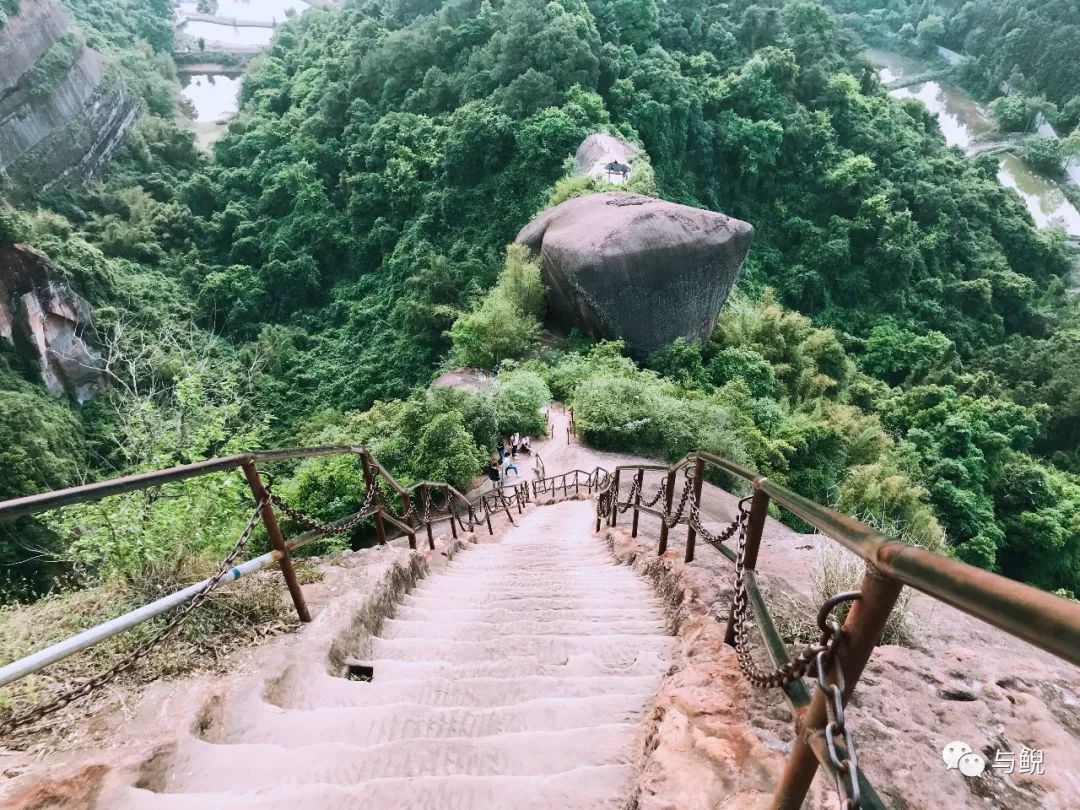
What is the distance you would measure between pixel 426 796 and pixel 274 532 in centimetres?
162

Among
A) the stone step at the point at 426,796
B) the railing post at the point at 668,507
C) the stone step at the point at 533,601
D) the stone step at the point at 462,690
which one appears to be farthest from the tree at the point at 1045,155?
the stone step at the point at 426,796

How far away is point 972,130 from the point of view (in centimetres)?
4144

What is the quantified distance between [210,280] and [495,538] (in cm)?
2457

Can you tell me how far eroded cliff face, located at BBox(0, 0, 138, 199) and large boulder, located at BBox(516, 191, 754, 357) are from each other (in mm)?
24911

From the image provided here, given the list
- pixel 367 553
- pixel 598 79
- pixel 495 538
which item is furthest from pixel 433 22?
pixel 367 553

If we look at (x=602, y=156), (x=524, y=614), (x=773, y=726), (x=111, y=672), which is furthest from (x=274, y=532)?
(x=602, y=156)

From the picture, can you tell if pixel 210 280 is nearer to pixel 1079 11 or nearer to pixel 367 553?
pixel 367 553

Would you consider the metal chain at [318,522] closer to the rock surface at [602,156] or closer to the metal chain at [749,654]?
the metal chain at [749,654]

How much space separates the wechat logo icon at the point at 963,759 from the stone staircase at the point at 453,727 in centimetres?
105

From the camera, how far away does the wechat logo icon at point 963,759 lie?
1.88 m

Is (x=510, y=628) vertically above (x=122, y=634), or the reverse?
(x=122, y=634)

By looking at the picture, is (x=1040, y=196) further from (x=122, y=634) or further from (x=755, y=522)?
(x=122, y=634)

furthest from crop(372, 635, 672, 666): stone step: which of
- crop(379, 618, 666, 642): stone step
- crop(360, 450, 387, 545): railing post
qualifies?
crop(360, 450, 387, 545): railing post

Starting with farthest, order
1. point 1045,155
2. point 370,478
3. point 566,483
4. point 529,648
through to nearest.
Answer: point 1045,155, point 566,483, point 370,478, point 529,648
